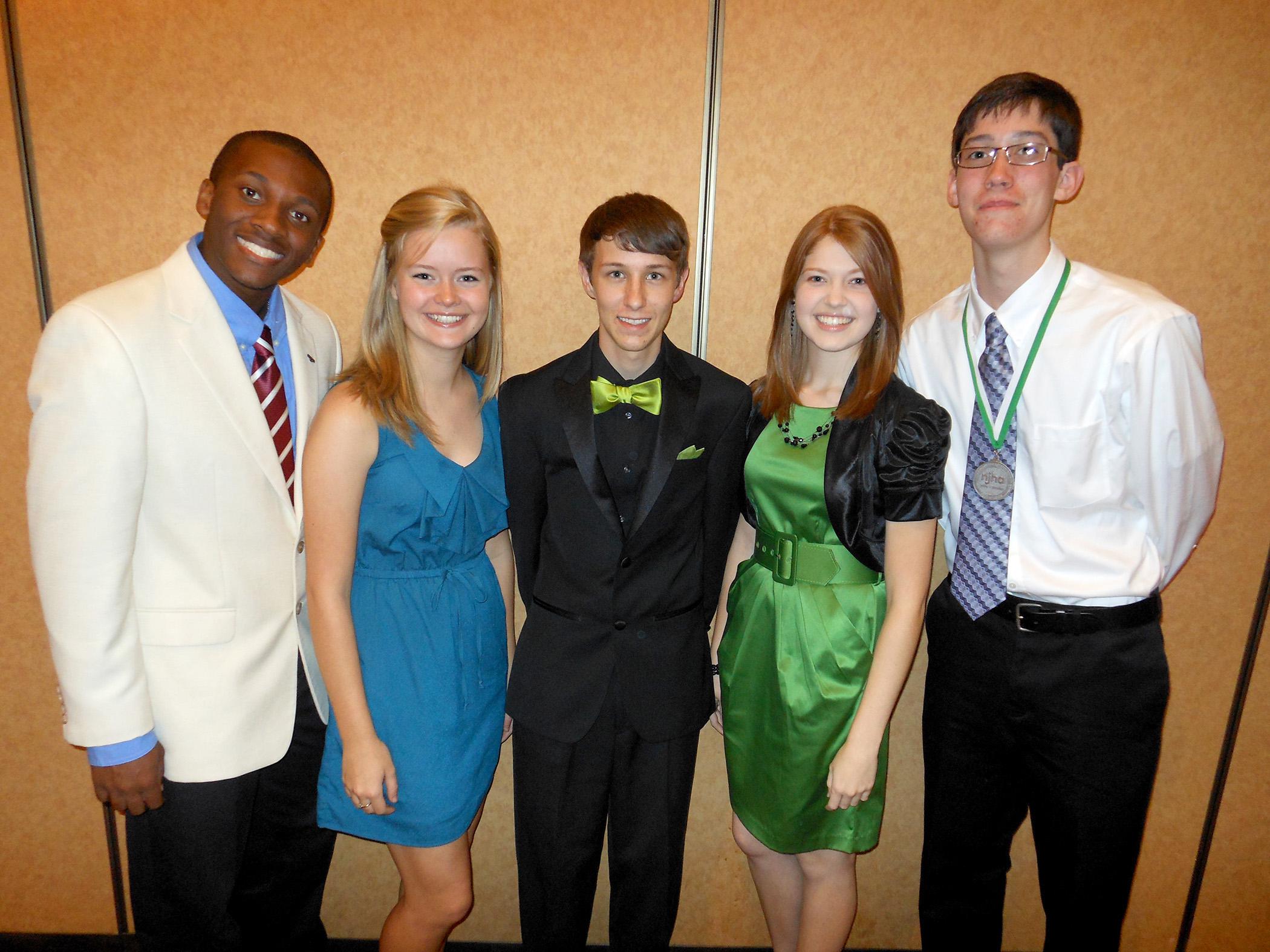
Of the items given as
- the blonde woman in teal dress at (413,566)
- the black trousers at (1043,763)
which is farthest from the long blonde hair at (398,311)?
the black trousers at (1043,763)

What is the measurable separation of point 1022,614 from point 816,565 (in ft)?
1.72

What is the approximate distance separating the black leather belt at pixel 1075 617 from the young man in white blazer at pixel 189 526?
68.9 inches

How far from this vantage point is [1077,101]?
6.88 ft

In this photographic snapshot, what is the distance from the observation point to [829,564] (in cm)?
A: 174

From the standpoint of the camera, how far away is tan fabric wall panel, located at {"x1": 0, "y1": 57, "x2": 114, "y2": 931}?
215cm

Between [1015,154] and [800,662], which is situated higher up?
[1015,154]

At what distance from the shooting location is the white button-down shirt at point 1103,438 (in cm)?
168

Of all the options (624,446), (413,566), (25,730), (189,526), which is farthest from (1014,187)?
(25,730)

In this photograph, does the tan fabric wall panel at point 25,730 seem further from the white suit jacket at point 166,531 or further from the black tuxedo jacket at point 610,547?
the black tuxedo jacket at point 610,547

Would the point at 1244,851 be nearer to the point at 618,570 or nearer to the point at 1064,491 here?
the point at 1064,491

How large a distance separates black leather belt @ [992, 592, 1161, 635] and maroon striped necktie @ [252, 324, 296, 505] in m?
1.76

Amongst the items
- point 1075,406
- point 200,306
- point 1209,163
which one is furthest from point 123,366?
point 1209,163

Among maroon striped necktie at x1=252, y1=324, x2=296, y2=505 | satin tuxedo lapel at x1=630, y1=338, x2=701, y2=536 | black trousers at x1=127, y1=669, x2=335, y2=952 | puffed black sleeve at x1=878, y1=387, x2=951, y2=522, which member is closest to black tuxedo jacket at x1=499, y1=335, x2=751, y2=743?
satin tuxedo lapel at x1=630, y1=338, x2=701, y2=536

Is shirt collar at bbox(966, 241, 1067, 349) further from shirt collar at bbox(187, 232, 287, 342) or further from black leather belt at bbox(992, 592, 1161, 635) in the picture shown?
shirt collar at bbox(187, 232, 287, 342)
